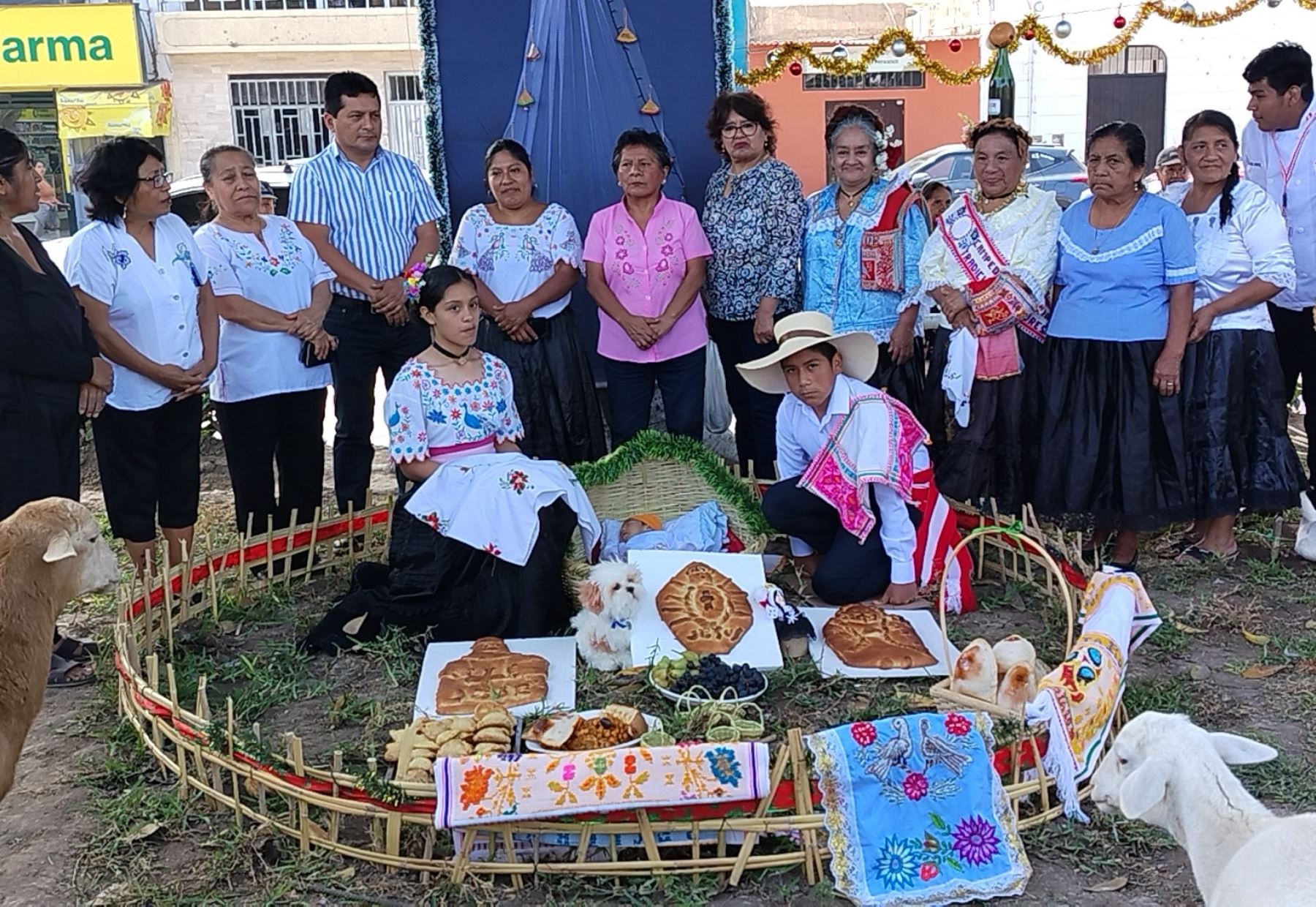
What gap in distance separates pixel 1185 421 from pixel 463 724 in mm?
3319

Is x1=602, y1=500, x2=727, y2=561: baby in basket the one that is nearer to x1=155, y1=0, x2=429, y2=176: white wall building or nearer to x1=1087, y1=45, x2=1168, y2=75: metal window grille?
x1=1087, y1=45, x2=1168, y2=75: metal window grille

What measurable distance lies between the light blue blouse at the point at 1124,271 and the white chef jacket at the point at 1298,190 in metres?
0.81

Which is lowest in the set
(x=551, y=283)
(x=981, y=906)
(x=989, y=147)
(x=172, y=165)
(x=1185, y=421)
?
(x=981, y=906)

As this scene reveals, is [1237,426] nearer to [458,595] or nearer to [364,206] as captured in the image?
[458,595]

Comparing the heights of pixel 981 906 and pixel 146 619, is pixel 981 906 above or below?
below

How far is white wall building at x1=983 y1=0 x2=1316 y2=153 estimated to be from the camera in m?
16.5

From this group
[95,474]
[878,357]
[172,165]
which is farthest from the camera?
[172,165]

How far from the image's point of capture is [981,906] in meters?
2.76

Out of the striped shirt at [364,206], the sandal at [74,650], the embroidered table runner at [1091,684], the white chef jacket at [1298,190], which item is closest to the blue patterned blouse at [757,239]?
the striped shirt at [364,206]

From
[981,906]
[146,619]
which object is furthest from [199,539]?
[981,906]

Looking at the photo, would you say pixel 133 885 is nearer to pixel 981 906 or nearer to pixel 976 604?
pixel 981 906

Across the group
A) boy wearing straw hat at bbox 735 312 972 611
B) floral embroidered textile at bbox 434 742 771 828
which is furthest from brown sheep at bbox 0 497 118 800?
boy wearing straw hat at bbox 735 312 972 611

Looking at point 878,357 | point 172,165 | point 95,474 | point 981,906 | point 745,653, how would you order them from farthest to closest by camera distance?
1. point 172,165
2. point 95,474
3. point 878,357
4. point 745,653
5. point 981,906

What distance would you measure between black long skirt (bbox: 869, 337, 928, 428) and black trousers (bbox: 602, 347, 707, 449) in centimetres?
81
